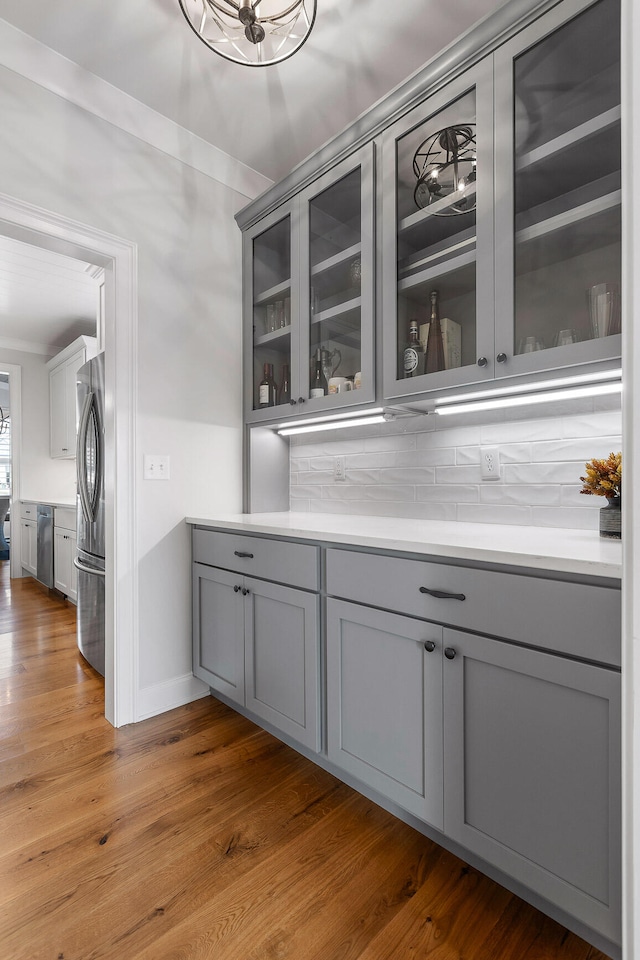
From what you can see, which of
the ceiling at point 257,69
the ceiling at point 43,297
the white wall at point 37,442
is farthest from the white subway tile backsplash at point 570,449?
the white wall at point 37,442

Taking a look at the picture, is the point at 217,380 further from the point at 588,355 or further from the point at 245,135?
the point at 588,355

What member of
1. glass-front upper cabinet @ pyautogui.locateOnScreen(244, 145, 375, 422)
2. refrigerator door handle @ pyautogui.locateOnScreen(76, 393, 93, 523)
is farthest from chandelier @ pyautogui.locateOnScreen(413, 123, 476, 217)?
refrigerator door handle @ pyautogui.locateOnScreen(76, 393, 93, 523)

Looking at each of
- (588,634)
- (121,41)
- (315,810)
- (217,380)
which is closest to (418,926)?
(315,810)

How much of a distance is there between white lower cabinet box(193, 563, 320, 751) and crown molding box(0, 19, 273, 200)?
6.46 feet

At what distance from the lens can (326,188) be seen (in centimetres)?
208

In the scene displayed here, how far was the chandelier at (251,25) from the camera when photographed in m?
1.53

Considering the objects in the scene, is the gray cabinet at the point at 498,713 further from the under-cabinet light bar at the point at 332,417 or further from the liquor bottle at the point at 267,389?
the liquor bottle at the point at 267,389

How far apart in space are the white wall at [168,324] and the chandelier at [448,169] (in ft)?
3.86

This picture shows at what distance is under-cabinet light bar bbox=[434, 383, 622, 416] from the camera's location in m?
1.50

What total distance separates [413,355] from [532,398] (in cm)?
43

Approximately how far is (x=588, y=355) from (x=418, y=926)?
1491 mm

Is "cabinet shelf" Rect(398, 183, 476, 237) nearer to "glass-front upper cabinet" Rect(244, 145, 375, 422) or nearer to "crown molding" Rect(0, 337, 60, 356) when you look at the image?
"glass-front upper cabinet" Rect(244, 145, 375, 422)

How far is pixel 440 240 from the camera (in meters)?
1.68

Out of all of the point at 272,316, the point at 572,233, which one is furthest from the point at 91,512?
the point at 572,233
